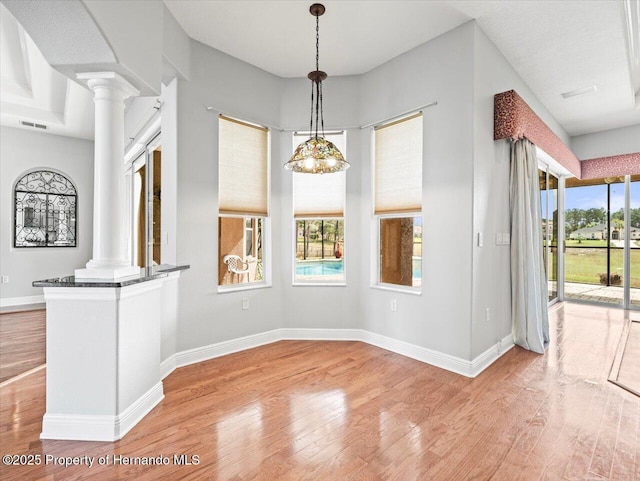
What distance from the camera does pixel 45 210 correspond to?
5.91 m

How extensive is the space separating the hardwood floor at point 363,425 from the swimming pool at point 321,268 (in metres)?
1.11

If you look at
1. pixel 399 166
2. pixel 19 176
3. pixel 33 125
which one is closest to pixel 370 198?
pixel 399 166

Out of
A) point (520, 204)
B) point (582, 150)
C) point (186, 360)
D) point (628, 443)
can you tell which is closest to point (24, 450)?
point (186, 360)

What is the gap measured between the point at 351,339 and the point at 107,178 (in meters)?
2.96

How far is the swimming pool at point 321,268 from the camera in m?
3.98

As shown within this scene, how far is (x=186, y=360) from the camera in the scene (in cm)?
311

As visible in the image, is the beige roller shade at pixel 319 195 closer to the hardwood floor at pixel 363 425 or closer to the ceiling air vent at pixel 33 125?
the hardwood floor at pixel 363 425

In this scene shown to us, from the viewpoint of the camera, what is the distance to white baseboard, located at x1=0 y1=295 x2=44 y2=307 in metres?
5.51

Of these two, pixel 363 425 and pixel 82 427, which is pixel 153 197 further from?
pixel 363 425

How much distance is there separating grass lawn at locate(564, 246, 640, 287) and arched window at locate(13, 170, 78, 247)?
959 centimetres

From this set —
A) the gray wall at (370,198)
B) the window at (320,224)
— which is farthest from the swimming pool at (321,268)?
the gray wall at (370,198)

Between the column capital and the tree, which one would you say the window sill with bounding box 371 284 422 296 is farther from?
the tree

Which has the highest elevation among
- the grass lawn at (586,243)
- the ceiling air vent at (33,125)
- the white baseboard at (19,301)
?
the ceiling air vent at (33,125)

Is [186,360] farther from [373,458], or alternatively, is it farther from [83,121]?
[83,121]
